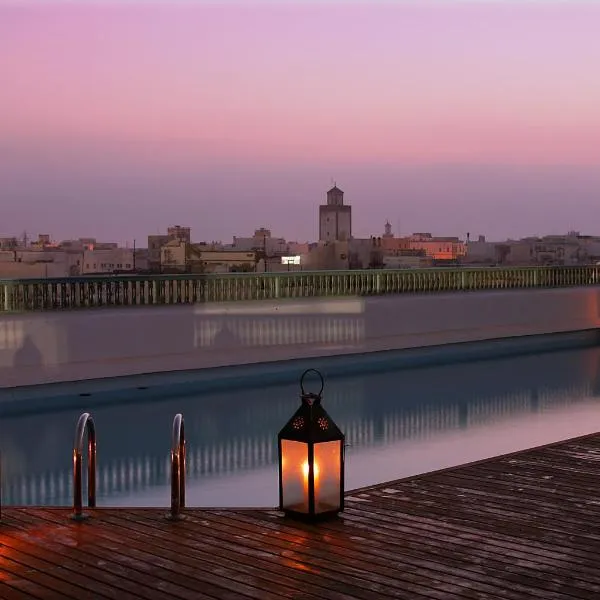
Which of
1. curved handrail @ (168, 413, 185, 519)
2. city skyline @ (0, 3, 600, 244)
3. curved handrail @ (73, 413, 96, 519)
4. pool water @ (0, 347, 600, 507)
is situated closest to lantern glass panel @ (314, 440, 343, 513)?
curved handrail @ (168, 413, 185, 519)

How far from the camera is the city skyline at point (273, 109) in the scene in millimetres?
16750

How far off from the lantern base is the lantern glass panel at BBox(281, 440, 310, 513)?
0.7 inches

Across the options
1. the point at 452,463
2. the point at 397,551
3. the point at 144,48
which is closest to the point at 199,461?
the point at 452,463

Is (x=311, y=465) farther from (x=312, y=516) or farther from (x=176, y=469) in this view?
(x=176, y=469)

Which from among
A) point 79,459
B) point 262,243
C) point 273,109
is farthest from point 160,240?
point 79,459

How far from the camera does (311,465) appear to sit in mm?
4789

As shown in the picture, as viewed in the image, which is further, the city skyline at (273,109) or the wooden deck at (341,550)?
the city skyline at (273,109)

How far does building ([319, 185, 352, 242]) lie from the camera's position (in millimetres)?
25047

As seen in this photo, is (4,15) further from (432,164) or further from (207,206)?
(432,164)

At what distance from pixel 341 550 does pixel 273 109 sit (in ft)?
55.0

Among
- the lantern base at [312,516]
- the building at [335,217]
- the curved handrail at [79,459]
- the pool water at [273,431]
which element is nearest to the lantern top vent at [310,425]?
the lantern base at [312,516]

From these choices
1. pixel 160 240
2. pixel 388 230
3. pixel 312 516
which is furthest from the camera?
pixel 388 230

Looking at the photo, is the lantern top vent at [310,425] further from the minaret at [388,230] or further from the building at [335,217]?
the minaret at [388,230]

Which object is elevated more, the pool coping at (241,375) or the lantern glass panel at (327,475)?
the lantern glass panel at (327,475)
